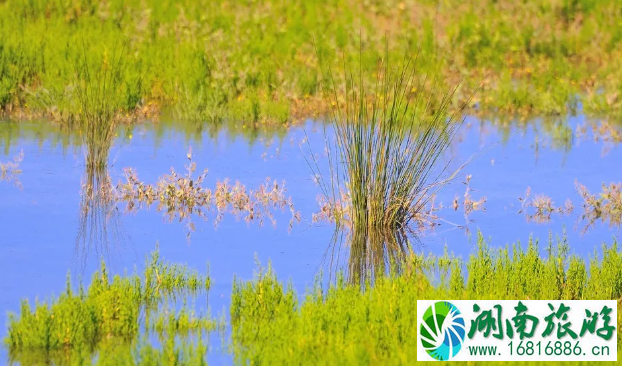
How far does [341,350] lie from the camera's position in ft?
16.1

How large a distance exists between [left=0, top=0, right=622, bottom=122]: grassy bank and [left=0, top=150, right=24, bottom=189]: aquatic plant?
1.60m

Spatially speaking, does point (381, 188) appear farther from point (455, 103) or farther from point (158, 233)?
point (455, 103)

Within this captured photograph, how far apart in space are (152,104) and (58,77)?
983 mm

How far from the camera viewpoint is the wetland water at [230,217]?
6.93 meters

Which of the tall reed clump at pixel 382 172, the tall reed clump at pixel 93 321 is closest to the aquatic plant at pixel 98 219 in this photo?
the tall reed clump at pixel 93 321

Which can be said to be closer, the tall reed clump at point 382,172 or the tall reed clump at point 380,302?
the tall reed clump at point 380,302

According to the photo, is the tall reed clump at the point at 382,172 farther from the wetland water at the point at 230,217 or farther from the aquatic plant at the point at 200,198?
the aquatic plant at the point at 200,198

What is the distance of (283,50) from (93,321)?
394 inches

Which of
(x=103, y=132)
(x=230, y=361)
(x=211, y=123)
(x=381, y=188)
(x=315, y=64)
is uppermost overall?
(x=315, y=64)

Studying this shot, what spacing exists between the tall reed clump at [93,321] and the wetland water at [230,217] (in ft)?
1.02

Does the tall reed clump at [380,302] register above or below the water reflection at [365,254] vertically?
below

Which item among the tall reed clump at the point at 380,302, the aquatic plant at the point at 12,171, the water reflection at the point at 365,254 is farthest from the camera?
the aquatic plant at the point at 12,171

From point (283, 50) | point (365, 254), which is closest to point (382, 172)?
point (365, 254)

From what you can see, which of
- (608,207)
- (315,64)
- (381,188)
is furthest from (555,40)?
(381,188)
